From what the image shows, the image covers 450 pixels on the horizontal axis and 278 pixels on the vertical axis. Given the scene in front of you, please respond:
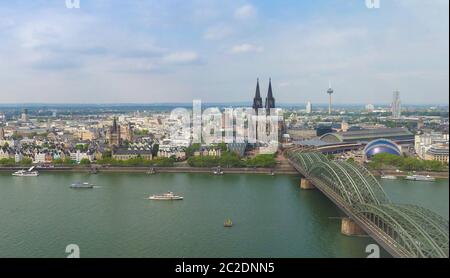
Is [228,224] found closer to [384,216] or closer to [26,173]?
[384,216]

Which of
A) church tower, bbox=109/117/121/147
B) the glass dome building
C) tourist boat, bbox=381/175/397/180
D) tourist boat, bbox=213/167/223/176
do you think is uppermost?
church tower, bbox=109/117/121/147

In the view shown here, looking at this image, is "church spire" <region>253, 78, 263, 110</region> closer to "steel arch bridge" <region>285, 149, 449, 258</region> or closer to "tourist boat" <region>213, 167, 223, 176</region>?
"tourist boat" <region>213, 167, 223, 176</region>

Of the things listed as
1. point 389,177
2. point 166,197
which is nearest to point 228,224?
point 166,197

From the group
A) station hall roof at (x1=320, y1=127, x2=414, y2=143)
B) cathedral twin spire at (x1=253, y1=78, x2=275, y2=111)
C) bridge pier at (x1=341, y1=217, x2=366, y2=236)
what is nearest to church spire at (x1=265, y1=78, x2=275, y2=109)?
cathedral twin spire at (x1=253, y1=78, x2=275, y2=111)
